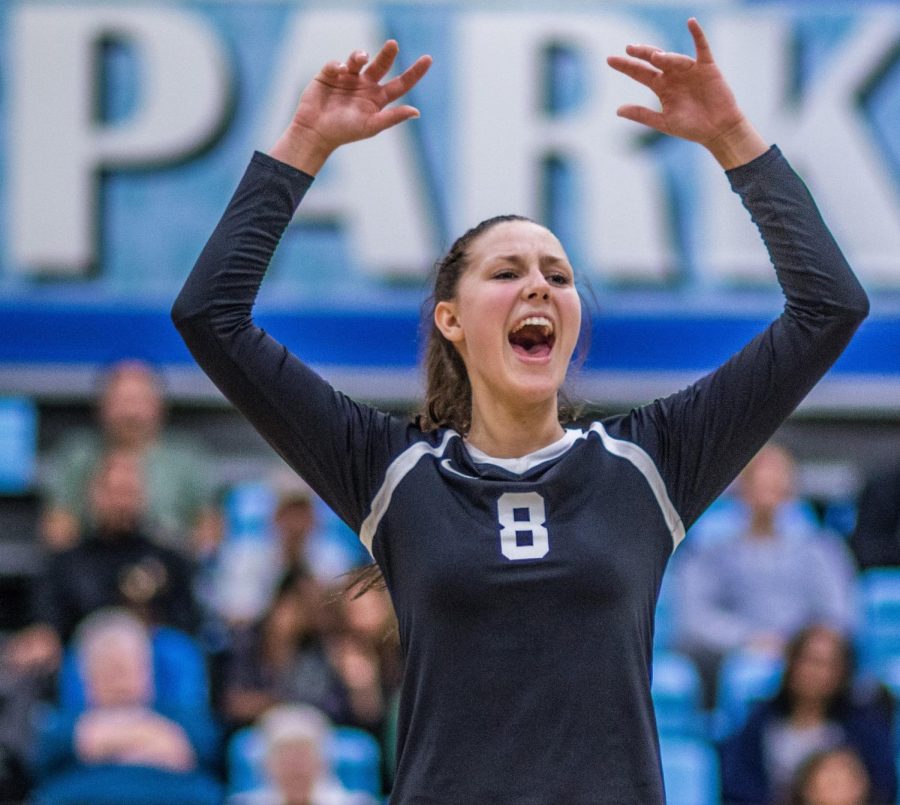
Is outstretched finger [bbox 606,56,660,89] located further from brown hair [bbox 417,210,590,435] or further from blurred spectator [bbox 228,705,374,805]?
blurred spectator [bbox 228,705,374,805]

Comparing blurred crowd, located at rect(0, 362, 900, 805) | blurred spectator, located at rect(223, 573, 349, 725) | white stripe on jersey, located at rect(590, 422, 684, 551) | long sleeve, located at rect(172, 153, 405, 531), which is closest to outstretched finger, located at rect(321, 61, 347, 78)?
long sleeve, located at rect(172, 153, 405, 531)

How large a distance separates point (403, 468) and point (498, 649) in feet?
1.08

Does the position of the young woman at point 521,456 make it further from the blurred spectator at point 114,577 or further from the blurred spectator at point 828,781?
the blurred spectator at point 114,577

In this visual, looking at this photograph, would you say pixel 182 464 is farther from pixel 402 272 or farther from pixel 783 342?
pixel 783 342

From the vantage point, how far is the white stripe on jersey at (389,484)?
7.39 ft

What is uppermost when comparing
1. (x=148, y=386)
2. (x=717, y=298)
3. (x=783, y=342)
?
(x=717, y=298)

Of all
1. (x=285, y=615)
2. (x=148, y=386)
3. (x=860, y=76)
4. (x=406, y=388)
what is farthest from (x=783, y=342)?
(x=860, y=76)

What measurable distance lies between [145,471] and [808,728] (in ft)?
8.63

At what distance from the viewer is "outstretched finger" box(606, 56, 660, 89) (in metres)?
2.24

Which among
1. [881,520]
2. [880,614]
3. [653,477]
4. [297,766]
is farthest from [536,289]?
[880,614]

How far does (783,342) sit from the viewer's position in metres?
2.22

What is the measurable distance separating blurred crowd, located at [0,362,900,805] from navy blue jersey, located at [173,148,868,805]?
2283 mm

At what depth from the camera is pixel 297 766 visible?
483cm

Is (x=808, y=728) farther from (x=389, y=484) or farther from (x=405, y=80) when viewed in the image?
(x=405, y=80)
